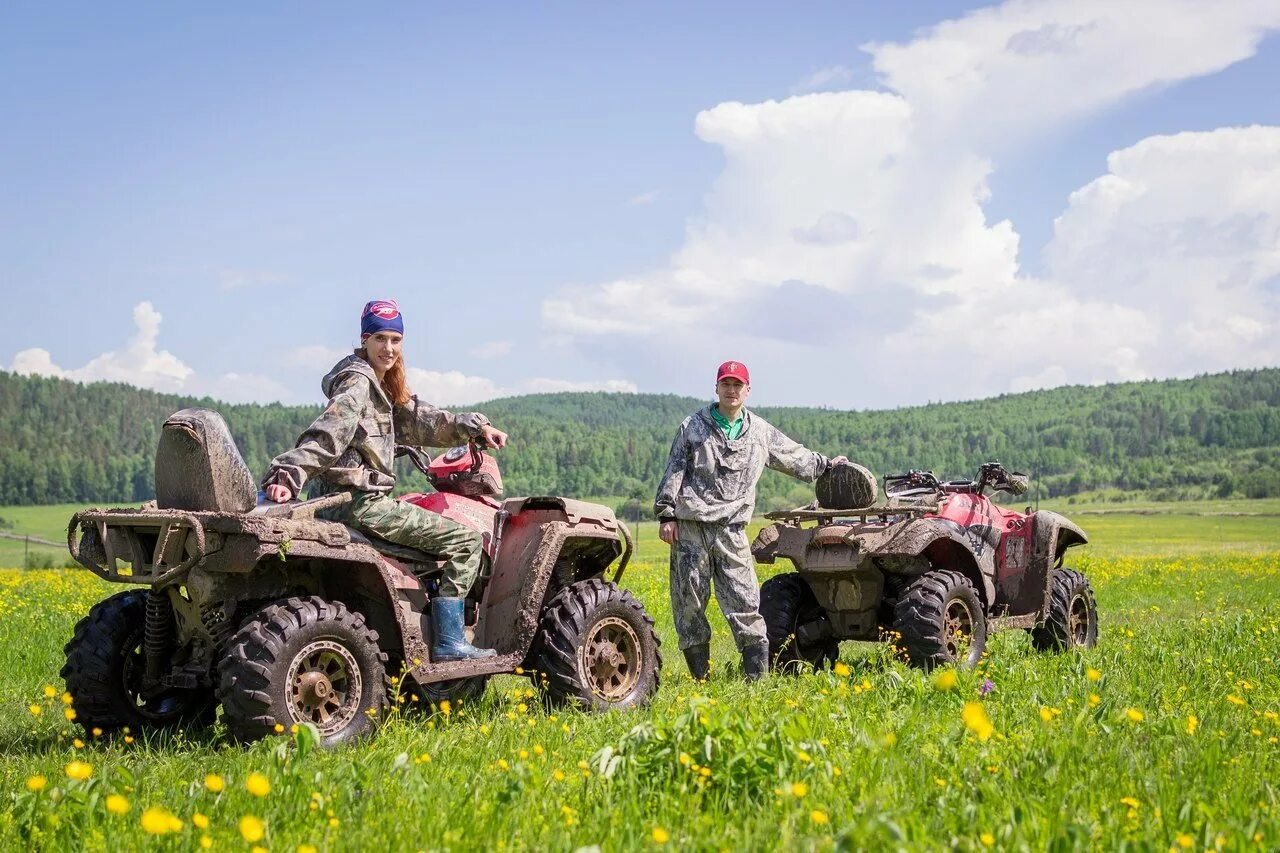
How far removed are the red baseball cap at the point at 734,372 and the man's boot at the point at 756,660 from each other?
6.28 feet

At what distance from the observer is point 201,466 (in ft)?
18.0

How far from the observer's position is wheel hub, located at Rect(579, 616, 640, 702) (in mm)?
6770

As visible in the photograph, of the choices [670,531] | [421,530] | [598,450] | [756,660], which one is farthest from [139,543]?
[598,450]

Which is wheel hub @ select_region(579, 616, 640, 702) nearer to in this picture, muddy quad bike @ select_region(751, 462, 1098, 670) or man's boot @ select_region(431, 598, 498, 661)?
man's boot @ select_region(431, 598, 498, 661)

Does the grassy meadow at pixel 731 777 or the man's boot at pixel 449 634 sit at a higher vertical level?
the man's boot at pixel 449 634

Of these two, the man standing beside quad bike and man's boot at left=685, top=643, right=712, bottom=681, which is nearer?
the man standing beside quad bike

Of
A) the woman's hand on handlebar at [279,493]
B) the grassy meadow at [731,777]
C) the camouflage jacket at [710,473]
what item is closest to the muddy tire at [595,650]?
the grassy meadow at [731,777]

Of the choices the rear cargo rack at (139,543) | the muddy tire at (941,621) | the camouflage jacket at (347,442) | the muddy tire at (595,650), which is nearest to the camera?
the rear cargo rack at (139,543)

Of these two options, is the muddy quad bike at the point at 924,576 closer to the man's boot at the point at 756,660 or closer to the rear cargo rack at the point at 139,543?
the man's boot at the point at 756,660

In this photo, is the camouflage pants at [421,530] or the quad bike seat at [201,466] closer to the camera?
the quad bike seat at [201,466]

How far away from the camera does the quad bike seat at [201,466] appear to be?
5.47 meters

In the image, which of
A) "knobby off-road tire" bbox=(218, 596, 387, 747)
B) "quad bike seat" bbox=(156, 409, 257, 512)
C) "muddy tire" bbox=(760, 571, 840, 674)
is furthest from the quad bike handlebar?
"quad bike seat" bbox=(156, 409, 257, 512)

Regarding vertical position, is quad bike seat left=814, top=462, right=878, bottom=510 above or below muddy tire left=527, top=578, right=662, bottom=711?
above

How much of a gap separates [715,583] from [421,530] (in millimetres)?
2642
